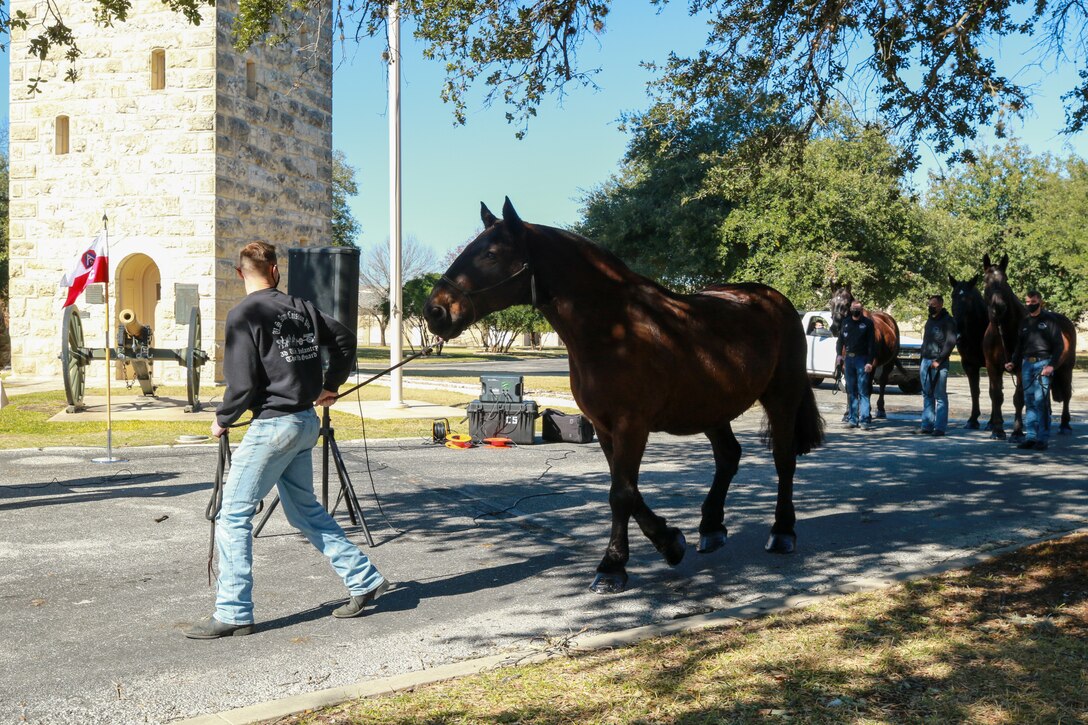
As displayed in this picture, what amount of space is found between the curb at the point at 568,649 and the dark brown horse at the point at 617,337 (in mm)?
744

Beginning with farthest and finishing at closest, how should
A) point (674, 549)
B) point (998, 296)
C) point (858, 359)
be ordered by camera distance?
point (858, 359) → point (998, 296) → point (674, 549)

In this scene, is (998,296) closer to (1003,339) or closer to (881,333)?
(1003,339)

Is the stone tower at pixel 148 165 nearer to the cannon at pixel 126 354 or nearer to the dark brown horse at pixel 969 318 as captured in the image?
the cannon at pixel 126 354

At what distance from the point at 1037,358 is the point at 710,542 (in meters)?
7.87

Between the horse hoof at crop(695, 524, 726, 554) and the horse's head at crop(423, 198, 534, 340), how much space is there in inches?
86.5

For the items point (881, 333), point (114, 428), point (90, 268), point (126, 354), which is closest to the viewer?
point (90, 268)

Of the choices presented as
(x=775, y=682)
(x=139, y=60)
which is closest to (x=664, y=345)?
(x=775, y=682)

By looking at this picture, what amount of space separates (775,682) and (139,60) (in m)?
21.9

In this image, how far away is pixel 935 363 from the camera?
14.0m

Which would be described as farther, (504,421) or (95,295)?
(95,295)

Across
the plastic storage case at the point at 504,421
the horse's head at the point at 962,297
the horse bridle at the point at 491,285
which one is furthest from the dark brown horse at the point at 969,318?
the horse bridle at the point at 491,285

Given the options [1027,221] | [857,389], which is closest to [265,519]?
A: [857,389]

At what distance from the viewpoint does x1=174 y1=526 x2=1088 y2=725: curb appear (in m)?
3.63

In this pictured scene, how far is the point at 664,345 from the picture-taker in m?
5.48
